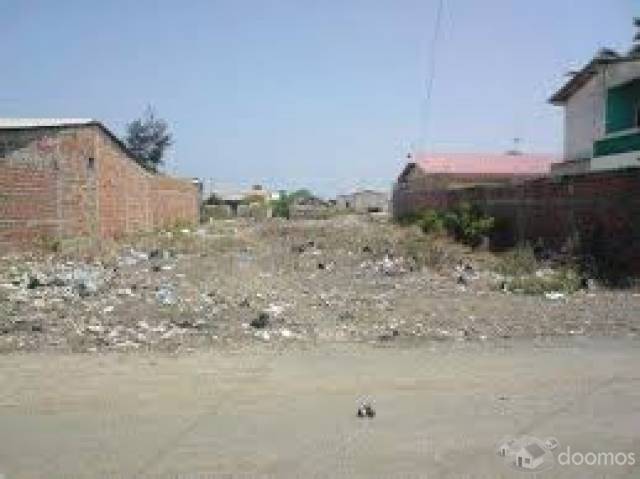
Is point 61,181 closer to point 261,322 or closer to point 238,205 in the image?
point 261,322

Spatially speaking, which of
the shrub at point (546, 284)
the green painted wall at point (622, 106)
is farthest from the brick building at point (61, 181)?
the green painted wall at point (622, 106)

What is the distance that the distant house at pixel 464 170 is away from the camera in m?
43.7

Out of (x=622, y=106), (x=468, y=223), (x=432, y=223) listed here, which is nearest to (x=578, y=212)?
(x=468, y=223)

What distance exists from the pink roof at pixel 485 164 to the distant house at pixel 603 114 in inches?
676

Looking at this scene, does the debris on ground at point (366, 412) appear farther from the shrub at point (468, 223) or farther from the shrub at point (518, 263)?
the shrub at point (468, 223)

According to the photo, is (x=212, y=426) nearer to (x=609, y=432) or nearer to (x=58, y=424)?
(x=58, y=424)

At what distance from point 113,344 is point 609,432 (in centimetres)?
523

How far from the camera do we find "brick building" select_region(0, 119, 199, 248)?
20.9 meters

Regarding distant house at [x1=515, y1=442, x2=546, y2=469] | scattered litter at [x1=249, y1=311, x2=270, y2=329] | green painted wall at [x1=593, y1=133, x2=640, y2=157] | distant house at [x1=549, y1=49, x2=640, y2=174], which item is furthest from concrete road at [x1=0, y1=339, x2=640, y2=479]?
distant house at [x1=549, y1=49, x2=640, y2=174]

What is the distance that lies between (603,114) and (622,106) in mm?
805

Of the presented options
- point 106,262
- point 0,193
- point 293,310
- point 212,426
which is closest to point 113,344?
point 293,310

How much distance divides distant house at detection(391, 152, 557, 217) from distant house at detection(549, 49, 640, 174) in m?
13.4

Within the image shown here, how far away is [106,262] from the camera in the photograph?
62.5ft

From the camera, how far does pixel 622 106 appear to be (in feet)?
80.8
